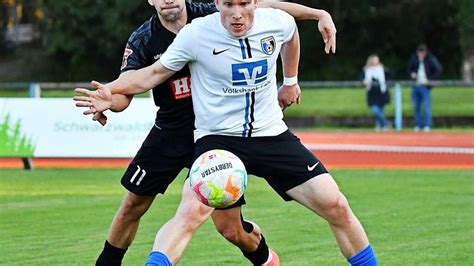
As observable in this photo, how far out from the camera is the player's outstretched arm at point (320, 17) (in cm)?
788

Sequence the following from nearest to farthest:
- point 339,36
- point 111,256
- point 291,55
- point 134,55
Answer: point 291,55, point 134,55, point 111,256, point 339,36

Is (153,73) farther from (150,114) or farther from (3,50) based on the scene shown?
(3,50)

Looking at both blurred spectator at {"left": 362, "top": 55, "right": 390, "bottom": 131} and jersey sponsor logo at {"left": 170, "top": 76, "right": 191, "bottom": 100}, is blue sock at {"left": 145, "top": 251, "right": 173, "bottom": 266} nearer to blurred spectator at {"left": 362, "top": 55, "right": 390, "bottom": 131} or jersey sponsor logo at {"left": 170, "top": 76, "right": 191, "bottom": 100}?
jersey sponsor logo at {"left": 170, "top": 76, "right": 191, "bottom": 100}

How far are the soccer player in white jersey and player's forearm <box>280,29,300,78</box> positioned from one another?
23cm

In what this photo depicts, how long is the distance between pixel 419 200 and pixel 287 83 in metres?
6.21

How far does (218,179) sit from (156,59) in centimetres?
152

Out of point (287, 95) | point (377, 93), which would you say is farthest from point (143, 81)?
point (377, 93)

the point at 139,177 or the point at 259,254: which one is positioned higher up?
the point at 139,177

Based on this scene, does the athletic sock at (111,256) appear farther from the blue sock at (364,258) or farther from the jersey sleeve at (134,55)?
the blue sock at (364,258)

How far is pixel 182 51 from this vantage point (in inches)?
291

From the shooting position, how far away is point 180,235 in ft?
23.8

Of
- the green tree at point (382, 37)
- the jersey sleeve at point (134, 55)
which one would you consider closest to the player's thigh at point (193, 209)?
the jersey sleeve at point (134, 55)

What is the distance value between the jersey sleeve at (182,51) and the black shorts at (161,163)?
0.90 meters

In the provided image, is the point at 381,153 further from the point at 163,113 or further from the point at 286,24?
the point at 286,24
